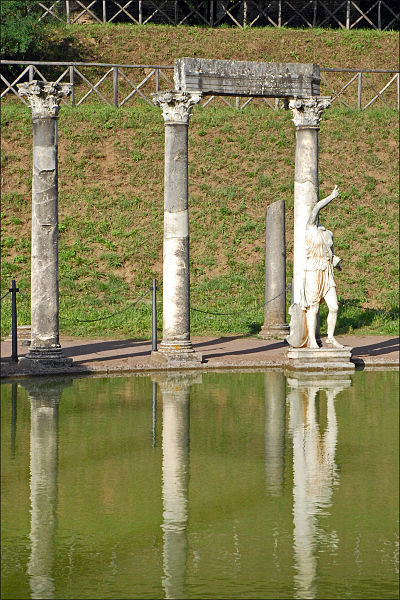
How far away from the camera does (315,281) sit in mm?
19406

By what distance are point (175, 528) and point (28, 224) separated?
22.8 meters

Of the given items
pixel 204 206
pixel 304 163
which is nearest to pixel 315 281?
pixel 304 163

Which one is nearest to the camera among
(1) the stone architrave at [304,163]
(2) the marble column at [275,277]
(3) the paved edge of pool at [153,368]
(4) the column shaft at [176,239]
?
(3) the paved edge of pool at [153,368]

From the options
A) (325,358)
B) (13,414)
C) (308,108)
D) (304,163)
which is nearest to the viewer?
(13,414)

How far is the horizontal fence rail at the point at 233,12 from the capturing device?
4631 centimetres

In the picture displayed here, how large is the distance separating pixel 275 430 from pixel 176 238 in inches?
281

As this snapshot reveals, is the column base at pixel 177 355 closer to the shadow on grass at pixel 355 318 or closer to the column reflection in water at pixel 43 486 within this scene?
the column reflection in water at pixel 43 486

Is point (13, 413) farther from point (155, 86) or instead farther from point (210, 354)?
point (155, 86)

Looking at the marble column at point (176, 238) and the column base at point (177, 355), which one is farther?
the marble column at point (176, 238)

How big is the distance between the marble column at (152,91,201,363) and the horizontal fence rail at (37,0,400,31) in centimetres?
2718

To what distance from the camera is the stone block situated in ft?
64.7

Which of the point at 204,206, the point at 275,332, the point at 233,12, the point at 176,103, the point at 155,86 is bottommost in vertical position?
the point at 275,332

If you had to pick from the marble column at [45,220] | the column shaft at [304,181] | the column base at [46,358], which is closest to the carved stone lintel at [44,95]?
the marble column at [45,220]

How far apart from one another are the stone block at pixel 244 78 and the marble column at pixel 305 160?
0.92ft
